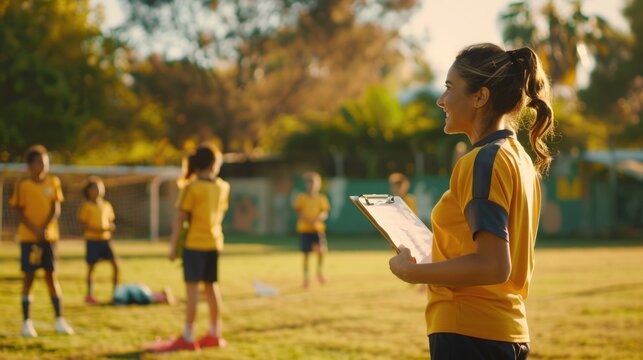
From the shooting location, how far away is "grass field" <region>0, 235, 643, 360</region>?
7.99 meters

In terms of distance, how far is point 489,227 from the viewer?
2.78 meters

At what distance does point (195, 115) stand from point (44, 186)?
32.8 metres

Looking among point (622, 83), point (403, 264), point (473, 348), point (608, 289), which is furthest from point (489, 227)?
point (622, 83)

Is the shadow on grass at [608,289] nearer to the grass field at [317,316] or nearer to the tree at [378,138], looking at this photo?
the grass field at [317,316]

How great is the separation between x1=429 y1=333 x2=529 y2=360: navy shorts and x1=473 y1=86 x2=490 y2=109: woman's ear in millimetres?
818

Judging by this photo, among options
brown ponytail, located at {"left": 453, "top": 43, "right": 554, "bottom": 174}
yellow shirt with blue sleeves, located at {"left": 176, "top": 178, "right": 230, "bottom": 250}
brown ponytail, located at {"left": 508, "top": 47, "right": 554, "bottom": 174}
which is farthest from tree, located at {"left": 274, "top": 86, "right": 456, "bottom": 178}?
brown ponytail, located at {"left": 453, "top": 43, "right": 554, "bottom": 174}

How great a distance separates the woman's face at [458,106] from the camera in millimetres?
3033

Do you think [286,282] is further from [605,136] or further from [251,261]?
[605,136]

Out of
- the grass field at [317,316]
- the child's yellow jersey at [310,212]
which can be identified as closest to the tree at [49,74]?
the grass field at [317,316]

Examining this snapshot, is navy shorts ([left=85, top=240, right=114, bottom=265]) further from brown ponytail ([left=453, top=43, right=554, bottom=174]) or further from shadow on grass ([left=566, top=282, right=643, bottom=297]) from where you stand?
brown ponytail ([left=453, top=43, right=554, bottom=174])

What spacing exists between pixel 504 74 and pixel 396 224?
0.69m

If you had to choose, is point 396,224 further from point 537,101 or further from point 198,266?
point 198,266

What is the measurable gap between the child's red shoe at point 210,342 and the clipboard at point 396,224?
520cm

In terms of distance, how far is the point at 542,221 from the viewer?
34.5 meters
